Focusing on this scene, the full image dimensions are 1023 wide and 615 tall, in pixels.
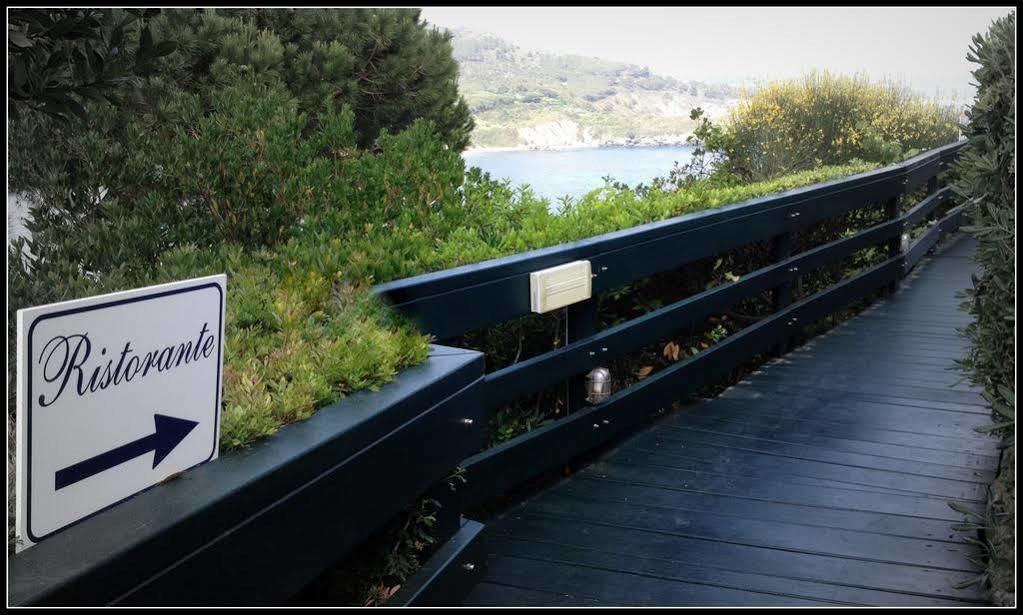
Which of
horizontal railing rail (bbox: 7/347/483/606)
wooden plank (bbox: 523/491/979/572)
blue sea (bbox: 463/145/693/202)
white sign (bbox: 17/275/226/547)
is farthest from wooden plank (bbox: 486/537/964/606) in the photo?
blue sea (bbox: 463/145/693/202)

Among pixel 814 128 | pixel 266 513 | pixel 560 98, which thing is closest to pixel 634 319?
pixel 266 513

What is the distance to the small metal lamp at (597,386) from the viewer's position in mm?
3666

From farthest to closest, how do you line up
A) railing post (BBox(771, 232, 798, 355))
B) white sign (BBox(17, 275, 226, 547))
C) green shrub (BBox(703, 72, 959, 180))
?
green shrub (BBox(703, 72, 959, 180)) → railing post (BBox(771, 232, 798, 355)) → white sign (BBox(17, 275, 226, 547))

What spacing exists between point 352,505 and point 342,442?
0.49 feet

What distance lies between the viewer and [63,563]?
1287mm

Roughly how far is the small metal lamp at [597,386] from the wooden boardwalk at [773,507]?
0.27 meters

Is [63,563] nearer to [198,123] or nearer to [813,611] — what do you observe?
[813,611]

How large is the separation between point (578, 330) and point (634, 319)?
55 cm

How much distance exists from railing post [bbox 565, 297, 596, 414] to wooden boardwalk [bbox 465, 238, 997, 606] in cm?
29

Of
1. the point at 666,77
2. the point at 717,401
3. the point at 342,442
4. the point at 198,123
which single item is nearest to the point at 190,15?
the point at 198,123

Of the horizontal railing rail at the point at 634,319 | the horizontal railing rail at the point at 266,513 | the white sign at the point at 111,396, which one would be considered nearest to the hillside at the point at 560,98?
the horizontal railing rail at the point at 634,319

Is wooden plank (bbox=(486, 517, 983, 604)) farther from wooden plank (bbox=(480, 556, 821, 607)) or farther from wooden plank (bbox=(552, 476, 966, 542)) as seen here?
wooden plank (bbox=(552, 476, 966, 542))

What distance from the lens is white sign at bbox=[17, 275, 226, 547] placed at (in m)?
1.31

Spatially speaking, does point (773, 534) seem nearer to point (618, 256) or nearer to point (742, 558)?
point (742, 558)
